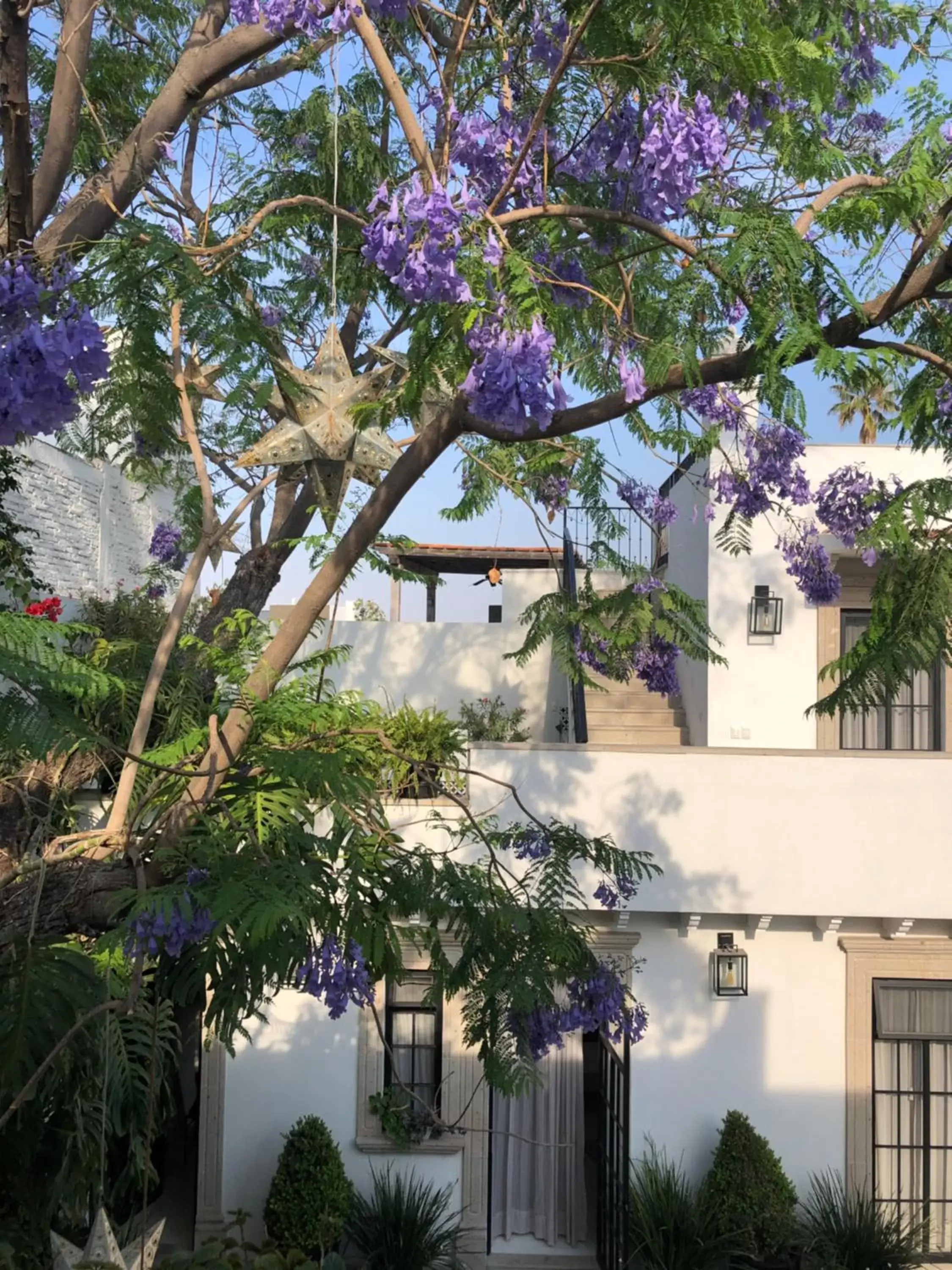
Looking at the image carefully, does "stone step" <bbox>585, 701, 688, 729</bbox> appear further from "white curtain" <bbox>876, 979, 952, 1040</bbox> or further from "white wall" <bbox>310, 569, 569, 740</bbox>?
"white curtain" <bbox>876, 979, 952, 1040</bbox>

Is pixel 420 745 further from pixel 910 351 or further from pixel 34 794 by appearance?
pixel 910 351

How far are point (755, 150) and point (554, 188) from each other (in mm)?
971

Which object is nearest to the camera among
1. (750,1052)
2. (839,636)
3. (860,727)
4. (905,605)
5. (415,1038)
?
(905,605)

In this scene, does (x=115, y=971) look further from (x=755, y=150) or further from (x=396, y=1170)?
(x=755, y=150)

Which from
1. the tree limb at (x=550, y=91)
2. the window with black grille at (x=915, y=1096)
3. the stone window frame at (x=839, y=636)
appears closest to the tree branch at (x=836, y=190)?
the tree limb at (x=550, y=91)

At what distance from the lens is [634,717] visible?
35.5 ft

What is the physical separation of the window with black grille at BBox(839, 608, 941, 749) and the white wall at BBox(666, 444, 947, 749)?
512 mm

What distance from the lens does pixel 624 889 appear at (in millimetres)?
5168

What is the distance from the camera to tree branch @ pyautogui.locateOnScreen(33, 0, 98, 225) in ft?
12.9

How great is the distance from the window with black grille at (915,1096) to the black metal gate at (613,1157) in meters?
1.93

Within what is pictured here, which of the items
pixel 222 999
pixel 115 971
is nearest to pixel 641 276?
pixel 222 999

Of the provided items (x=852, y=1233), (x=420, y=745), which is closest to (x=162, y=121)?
(x=420, y=745)

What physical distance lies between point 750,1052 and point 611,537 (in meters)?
4.25

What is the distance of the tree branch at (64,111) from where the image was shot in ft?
12.9
